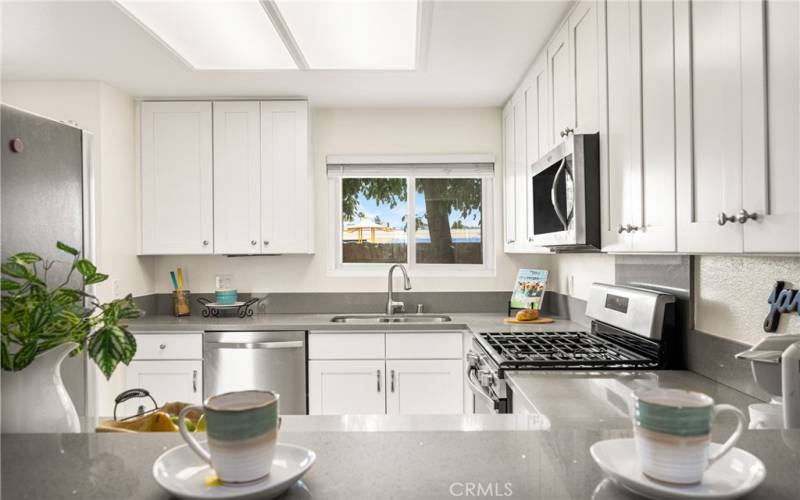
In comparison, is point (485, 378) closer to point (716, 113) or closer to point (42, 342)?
point (716, 113)

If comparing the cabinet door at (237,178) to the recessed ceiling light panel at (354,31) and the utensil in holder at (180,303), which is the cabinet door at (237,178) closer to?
the utensil in holder at (180,303)

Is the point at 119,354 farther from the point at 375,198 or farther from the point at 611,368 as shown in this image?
Answer: the point at 375,198

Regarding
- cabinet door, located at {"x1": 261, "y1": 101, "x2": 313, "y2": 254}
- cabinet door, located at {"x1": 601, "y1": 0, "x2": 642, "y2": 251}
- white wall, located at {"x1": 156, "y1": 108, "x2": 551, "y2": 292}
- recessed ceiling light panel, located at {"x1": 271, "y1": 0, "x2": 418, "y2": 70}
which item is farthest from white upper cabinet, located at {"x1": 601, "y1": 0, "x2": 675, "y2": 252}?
cabinet door, located at {"x1": 261, "y1": 101, "x2": 313, "y2": 254}

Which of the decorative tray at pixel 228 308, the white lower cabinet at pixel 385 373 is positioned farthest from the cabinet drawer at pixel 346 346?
the decorative tray at pixel 228 308

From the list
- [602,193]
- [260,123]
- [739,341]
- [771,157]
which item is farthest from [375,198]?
[771,157]

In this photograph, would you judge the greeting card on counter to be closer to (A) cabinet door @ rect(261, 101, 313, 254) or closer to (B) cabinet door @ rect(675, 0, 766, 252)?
(A) cabinet door @ rect(261, 101, 313, 254)

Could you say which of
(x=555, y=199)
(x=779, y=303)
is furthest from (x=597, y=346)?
(x=779, y=303)

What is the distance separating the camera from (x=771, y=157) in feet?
3.18

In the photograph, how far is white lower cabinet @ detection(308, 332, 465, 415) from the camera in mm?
3250

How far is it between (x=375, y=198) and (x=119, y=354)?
3.21 m

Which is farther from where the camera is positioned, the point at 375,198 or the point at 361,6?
the point at 375,198

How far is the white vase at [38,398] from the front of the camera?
2.70ft

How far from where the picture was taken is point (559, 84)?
2412 mm

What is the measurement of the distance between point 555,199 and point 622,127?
0.49 m
